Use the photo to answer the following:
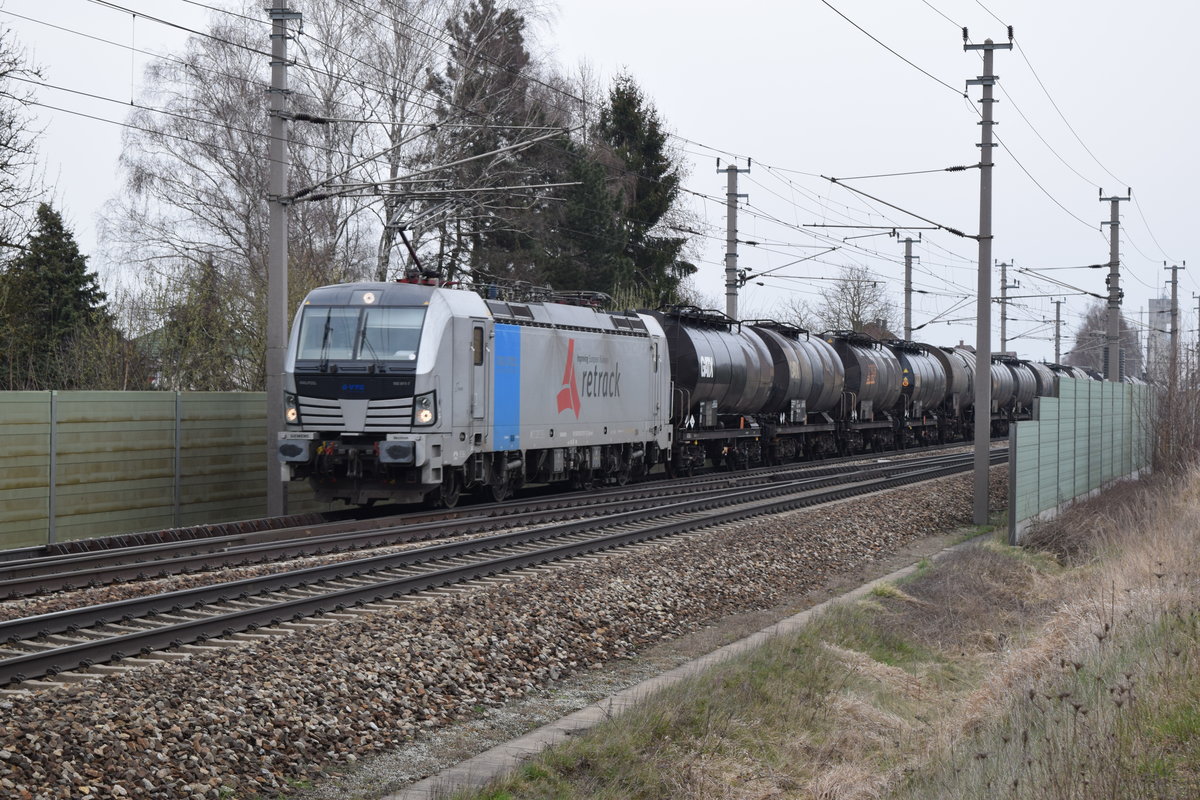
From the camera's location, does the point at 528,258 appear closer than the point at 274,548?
No

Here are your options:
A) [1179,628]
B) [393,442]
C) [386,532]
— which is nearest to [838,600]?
[1179,628]

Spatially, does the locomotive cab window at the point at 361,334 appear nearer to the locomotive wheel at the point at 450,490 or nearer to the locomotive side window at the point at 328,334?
the locomotive side window at the point at 328,334

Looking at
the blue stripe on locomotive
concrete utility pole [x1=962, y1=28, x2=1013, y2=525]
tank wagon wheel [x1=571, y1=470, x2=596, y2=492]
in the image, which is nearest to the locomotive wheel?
the blue stripe on locomotive

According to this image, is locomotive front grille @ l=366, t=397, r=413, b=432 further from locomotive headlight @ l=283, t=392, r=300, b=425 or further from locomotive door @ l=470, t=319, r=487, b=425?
locomotive door @ l=470, t=319, r=487, b=425

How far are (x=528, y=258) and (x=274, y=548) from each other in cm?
2771

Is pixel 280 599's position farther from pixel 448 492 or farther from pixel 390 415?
pixel 448 492

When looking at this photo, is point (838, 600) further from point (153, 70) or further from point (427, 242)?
point (153, 70)

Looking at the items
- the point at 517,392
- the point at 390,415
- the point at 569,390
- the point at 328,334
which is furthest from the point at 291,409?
the point at 569,390

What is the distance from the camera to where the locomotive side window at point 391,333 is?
1742cm

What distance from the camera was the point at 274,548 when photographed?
1386cm

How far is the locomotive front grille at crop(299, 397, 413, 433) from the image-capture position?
680 inches

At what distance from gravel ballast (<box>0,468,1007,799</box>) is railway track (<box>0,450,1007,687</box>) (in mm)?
405

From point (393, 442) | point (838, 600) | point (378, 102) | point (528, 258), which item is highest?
point (378, 102)

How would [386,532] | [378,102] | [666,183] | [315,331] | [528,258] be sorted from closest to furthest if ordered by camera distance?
1. [386,532]
2. [315,331]
3. [378,102]
4. [528,258]
5. [666,183]
